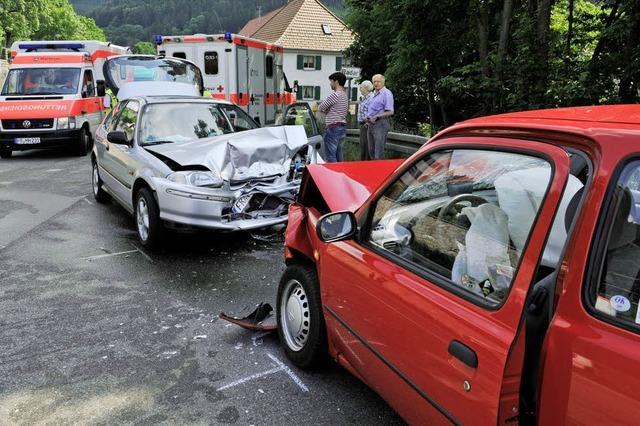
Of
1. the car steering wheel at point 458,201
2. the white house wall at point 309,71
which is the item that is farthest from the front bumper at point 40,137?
the white house wall at point 309,71

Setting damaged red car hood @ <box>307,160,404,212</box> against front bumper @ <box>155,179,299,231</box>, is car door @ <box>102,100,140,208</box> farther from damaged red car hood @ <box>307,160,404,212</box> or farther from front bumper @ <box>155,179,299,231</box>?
damaged red car hood @ <box>307,160,404,212</box>

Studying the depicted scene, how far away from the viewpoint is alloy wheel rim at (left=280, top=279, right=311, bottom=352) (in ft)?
11.0

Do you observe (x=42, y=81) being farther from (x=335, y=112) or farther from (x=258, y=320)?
(x=258, y=320)

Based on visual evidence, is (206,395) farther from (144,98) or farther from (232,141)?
(144,98)

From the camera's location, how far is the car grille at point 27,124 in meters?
13.0

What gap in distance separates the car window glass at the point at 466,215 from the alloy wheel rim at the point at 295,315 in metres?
0.93

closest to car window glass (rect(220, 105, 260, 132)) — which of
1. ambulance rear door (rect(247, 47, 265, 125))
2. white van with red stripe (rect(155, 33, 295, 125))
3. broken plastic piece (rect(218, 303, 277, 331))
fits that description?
broken plastic piece (rect(218, 303, 277, 331))

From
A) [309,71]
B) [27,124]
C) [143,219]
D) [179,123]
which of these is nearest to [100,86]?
[27,124]

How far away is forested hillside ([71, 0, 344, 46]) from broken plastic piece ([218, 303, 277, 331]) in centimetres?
10787

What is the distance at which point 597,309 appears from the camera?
5.06 feet

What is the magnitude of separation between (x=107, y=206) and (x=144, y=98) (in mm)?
2079

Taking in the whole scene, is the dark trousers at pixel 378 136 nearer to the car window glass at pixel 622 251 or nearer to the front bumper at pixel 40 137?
the car window glass at pixel 622 251

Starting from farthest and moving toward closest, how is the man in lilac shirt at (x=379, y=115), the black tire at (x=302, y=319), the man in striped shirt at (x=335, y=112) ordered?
1. the man in striped shirt at (x=335, y=112)
2. the man in lilac shirt at (x=379, y=115)
3. the black tire at (x=302, y=319)

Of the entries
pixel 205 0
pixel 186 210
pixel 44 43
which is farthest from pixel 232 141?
pixel 205 0
